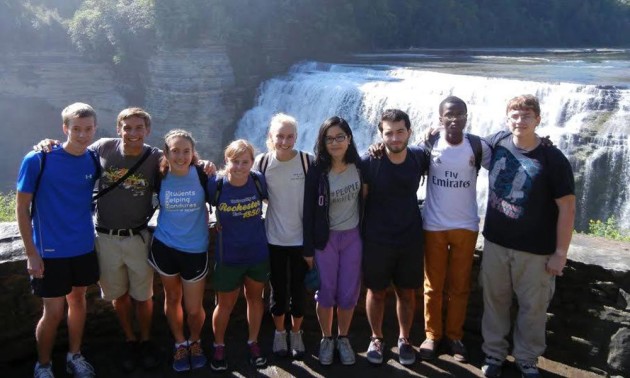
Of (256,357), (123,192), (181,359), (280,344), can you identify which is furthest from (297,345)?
(123,192)

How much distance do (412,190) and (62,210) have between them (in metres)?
1.98

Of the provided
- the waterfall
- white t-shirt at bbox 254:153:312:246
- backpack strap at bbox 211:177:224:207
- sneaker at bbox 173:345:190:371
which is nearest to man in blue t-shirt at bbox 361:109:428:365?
white t-shirt at bbox 254:153:312:246

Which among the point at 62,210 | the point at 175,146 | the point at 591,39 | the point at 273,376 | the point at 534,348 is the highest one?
the point at 591,39

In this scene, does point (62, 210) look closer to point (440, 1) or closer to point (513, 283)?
point (513, 283)

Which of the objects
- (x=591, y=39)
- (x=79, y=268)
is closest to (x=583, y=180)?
(x=79, y=268)

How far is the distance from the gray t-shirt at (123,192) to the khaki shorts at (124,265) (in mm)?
88

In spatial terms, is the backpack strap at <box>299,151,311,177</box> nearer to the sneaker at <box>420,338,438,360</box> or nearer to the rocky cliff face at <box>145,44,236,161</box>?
the sneaker at <box>420,338,438,360</box>

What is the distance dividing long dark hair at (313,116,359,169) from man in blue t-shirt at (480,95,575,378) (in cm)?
83

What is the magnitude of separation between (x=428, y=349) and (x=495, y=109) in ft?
36.8

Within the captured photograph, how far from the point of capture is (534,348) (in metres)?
3.28

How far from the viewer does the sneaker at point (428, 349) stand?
3.52 metres

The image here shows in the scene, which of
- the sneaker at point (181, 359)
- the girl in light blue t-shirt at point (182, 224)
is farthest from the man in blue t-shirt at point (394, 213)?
the sneaker at point (181, 359)

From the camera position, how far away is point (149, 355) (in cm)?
347

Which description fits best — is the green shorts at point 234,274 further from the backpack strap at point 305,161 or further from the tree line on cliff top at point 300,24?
the tree line on cliff top at point 300,24
